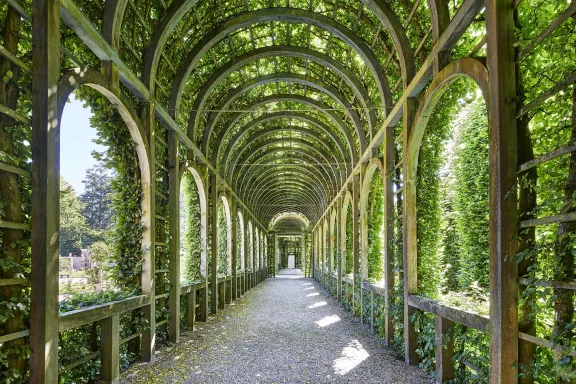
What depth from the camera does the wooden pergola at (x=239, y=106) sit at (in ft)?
Answer: 10.2

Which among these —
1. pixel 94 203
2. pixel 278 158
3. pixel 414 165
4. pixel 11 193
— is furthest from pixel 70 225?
pixel 11 193

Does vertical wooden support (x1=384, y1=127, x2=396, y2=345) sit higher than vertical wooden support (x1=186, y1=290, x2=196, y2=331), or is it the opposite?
vertical wooden support (x1=384, y1=127, x2=396, y2=345)

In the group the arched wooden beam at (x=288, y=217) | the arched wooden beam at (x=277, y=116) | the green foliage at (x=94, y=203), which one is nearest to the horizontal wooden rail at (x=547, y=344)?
the arched wooden beam at (x=277, y=116)

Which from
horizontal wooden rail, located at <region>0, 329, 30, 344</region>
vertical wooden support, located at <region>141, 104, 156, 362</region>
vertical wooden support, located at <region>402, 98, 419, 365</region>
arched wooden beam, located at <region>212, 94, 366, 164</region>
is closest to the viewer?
horizontal wooden rail, located at <region>0, 329, 30, 344</region>

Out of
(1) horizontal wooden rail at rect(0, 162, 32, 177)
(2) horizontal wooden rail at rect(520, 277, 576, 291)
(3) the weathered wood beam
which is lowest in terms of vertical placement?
(2) horizontal wooden rail at rect(520, 277, 576, 291)

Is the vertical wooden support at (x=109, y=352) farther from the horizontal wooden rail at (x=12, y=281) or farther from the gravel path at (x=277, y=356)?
the horizontal wooden rail at (x=12, y=281)

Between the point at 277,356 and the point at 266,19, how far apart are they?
5.99 metres

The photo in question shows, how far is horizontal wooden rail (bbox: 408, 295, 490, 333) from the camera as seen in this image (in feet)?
11.6

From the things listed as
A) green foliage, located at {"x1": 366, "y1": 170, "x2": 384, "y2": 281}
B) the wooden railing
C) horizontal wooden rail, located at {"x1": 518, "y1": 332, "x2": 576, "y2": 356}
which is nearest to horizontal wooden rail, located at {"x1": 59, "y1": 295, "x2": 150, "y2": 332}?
the wooden railing

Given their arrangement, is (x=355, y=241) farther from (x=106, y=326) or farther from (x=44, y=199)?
(x=44, y=199)

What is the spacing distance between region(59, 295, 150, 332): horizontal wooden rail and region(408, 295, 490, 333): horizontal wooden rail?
Result: 362cm

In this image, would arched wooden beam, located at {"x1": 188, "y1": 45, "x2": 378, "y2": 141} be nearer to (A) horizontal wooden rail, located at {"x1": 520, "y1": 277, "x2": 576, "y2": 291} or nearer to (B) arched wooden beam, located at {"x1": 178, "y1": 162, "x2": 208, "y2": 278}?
(B) arched wooden beam, located at {"x1": 178, "y1": 162, "x2": 208, "y2": 278}

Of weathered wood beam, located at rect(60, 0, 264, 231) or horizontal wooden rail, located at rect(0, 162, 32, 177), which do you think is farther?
weathered wood beam, located at rect(60, 0, 264, 231)

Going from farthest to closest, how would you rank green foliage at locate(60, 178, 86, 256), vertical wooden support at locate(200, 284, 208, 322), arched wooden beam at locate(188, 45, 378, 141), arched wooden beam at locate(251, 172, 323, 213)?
1. green foliage at locate(60, 178, 86, 256)
2. arched wooden beam at locate(251, 172, 323, 213)
3. vertical wooden support at locate(200, 284, 208, 322)
4. arched wooden beam at locate(188, 45, 378, 141)
